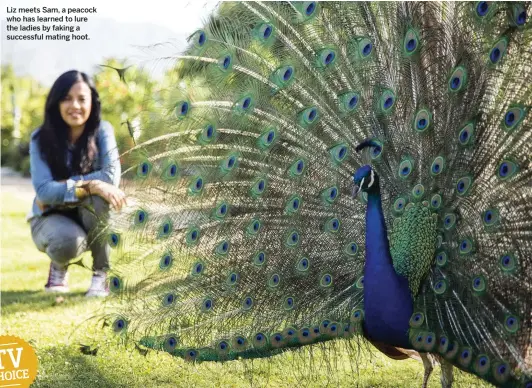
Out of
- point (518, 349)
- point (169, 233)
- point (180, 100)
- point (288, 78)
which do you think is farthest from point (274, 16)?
point (518, 349)

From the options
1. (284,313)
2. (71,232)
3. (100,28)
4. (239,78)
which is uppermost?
(100,28)

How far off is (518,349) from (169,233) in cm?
176

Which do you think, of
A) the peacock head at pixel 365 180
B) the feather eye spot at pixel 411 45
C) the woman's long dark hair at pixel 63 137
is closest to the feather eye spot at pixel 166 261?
the peacock head at pixel 365 180

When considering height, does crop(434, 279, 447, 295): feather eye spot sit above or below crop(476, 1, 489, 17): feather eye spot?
below

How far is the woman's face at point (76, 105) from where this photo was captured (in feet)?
18.0

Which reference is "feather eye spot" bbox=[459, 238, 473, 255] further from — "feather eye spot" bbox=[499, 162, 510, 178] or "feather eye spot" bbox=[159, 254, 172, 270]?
"feather eye spot" bbox=[159, 254, 172, 270]

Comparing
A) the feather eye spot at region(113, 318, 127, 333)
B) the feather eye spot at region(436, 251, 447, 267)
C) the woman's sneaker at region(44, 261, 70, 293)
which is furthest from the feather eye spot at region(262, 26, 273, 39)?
A: the woman's sneaker at region(44, 261, 70, 293)

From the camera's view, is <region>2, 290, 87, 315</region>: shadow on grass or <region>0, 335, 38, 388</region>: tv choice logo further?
<region>2, 290, 87, 315</region>: shadow on grass

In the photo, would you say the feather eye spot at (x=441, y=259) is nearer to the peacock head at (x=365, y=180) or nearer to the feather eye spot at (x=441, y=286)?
the feather eye spot at (x=441, y=286)

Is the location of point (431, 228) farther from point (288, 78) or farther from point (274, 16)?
point (274, 16)

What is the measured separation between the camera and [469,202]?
127 inches

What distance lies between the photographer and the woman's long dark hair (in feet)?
17.7

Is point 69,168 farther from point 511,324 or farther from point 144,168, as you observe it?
point 511,324

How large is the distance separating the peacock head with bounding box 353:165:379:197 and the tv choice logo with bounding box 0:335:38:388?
7.06ft
